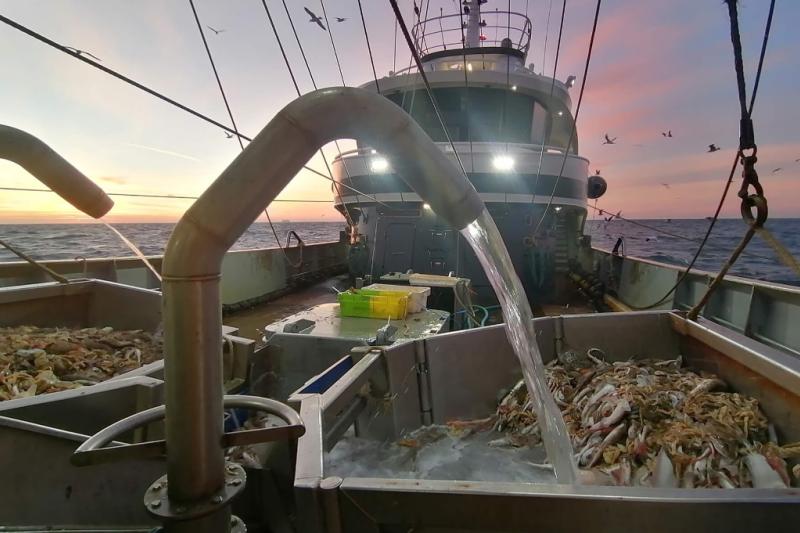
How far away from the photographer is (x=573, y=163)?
388 inches

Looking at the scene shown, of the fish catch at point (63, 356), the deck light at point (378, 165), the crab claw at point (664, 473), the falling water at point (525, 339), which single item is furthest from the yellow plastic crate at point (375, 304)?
the deck light at point (378, 165)

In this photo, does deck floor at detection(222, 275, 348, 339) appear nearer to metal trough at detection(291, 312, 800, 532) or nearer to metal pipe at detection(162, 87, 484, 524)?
metal trough at detection(291, 312, 800, 532)

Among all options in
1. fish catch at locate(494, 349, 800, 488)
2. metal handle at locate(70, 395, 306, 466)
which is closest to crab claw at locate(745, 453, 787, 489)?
fish catch at locate(494, 349, 800, 488)

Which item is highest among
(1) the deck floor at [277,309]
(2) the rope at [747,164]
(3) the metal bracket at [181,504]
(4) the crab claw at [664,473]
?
(2) the rope at [747,164]

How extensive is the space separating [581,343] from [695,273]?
3654mm

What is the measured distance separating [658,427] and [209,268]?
8.27 ft

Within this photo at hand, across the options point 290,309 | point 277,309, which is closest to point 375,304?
point 290,309

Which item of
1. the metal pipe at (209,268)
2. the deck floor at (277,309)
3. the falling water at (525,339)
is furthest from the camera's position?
the deck floor at (277,309)

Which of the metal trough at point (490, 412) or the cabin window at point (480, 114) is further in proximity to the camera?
the cabin window at point (480, 114)

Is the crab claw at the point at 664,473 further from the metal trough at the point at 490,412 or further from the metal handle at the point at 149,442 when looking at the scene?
the metal handle at the point at 149,442

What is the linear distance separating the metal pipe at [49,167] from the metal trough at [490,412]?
1110 mm

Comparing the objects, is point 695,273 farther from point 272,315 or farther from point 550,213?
point 272,315

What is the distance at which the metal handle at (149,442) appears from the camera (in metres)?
0.89

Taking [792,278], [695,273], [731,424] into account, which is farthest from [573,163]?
[792,278]
